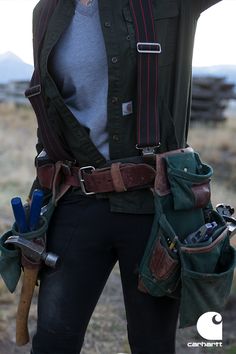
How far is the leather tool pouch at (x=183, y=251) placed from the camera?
1.96 meters

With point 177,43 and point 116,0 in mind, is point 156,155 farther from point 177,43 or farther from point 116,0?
point 116,0

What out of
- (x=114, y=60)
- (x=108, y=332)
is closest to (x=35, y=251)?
(x=114, y=60)

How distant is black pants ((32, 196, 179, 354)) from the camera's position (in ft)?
Answer: 6.80

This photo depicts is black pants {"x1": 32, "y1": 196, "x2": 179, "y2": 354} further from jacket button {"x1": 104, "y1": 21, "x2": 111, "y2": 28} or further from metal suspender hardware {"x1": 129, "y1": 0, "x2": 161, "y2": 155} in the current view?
jacket button {"x1": 104, "y1": 21, "x2": 111, "y2": 28}

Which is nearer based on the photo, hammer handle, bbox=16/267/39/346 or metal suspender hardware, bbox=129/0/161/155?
metal suspender hardware, bbox=129/0/161/155

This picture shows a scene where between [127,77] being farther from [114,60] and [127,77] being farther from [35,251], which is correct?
[35,251]

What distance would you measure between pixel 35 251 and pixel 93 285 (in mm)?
241

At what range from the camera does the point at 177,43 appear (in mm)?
2045

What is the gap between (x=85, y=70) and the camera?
2.03 m

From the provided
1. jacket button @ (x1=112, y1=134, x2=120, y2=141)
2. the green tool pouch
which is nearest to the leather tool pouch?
jacket button @ (x1=112, y1=134, x2=120, y2=141)

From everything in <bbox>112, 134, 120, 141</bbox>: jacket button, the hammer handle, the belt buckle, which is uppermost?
<bbox>112, 134, 120, 141</bbox>: jacket button

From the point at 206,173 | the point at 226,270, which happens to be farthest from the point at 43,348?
the point at 206,173

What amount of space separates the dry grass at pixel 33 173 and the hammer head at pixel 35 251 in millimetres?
1427

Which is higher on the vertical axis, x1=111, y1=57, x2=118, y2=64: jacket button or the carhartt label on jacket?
x1=111, y1=57, x2=118, y2=64: jacket button
